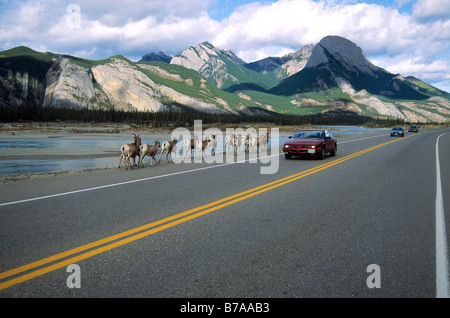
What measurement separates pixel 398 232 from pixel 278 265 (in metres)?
2.65

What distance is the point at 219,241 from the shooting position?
4906 mm

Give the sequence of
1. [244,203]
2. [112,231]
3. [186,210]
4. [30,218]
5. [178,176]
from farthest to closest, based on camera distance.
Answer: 1. [178,176]
2. [244,203]
3. [186,210]
4. [30,218]
5. [112,231]

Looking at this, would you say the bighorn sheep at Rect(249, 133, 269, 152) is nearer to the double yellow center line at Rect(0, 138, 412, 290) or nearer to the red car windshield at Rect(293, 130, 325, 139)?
the red car windshield at Rect(293, 130, 325, 139)

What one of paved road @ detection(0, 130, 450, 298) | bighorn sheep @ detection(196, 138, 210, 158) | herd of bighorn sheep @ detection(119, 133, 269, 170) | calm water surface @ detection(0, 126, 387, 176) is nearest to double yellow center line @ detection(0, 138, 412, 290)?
paved road @ detection(0, 130, 450, 298)

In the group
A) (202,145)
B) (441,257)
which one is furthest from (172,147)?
(441,257)

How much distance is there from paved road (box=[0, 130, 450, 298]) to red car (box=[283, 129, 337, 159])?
26.1 feet

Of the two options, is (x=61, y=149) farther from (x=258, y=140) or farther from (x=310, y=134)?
(x=310, y=134)

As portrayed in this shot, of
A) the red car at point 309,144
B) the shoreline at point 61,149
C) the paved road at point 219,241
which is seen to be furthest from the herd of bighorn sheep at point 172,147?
the paved road at point 219,241

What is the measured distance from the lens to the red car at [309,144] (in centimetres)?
1728

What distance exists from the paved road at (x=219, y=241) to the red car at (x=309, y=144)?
26.1 feet

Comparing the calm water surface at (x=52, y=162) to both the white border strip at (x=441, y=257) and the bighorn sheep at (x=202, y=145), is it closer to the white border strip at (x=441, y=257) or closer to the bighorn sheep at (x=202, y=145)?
the bighorn sheep at (x=202, y=145)

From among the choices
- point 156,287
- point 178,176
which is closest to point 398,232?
point 156,287
